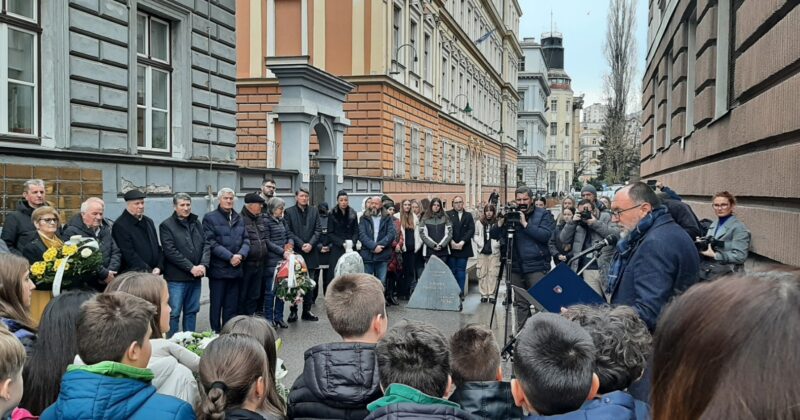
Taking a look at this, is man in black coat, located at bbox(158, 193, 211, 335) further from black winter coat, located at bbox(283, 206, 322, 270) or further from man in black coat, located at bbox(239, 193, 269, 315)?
black winter coat, located at bbox(283, 206, 322, 270)

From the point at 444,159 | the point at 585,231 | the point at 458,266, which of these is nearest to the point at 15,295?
the point at 585,231

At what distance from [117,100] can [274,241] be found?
4.30 m

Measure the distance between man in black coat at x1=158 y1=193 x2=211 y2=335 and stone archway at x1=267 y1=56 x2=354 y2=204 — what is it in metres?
9.43

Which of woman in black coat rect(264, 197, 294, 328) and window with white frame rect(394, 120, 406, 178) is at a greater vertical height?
window with white frame rect(394, 120, 406, 178)

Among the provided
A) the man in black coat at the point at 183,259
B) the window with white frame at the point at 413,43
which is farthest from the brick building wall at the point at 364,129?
the man in black coat at the point at 183,259

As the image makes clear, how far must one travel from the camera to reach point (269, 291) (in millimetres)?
9516

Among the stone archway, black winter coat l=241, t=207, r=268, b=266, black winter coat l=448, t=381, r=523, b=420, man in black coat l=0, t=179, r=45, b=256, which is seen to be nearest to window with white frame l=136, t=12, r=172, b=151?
black winter coat l=241, t=207, r=268, b=266

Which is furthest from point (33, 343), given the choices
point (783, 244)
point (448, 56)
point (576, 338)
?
point (448, 56)

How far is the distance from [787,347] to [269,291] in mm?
8985

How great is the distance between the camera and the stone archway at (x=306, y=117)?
17.6 meters

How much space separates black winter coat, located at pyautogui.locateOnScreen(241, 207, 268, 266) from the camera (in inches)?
353

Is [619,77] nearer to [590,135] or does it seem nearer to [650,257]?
[650,257]

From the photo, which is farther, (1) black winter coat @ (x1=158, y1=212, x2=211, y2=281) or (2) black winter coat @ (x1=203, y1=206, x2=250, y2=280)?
(2) black winter coat @ (x1=203, y1=206, x2=250, y2=280)

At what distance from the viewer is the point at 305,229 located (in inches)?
419
